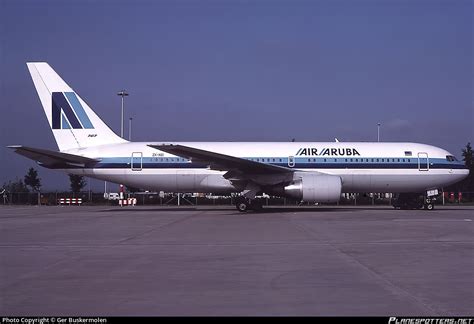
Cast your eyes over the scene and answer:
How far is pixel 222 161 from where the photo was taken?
23.2 m

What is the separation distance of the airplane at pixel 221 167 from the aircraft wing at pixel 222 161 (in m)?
0.24

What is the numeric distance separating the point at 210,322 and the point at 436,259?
17.7ft

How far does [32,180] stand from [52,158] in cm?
4920

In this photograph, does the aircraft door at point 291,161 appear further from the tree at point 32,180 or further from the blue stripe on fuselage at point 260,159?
→ the tree at point 32,180

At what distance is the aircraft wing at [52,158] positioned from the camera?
23828 millimetres

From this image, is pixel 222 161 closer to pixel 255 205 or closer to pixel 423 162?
pixel 255 205

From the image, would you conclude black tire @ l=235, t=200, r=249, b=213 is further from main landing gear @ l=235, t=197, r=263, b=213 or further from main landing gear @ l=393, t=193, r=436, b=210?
main landing gear @ l=393, t=193, r=436, b=210

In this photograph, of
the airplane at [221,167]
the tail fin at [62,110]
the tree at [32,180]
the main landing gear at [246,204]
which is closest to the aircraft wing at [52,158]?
the airplane at [221,167]

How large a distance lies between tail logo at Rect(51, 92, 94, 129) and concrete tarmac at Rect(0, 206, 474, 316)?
45.9ft

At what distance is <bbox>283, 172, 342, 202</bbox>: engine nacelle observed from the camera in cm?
2295

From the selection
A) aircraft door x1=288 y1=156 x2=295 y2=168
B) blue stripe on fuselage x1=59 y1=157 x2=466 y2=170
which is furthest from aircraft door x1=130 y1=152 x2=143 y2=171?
aircraft door x1=288 y1=156 x2=295 y2=168

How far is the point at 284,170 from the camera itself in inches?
928

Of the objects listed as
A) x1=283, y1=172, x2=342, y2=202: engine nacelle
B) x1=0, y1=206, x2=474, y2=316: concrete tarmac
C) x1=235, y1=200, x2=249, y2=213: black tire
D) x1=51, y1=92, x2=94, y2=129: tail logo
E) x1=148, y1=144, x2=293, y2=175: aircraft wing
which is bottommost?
x1=0, y1=206, x2=474, y2=316: concrete tarmac

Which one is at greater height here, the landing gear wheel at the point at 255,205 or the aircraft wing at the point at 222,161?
the aircraft wing at the point at 222,161
